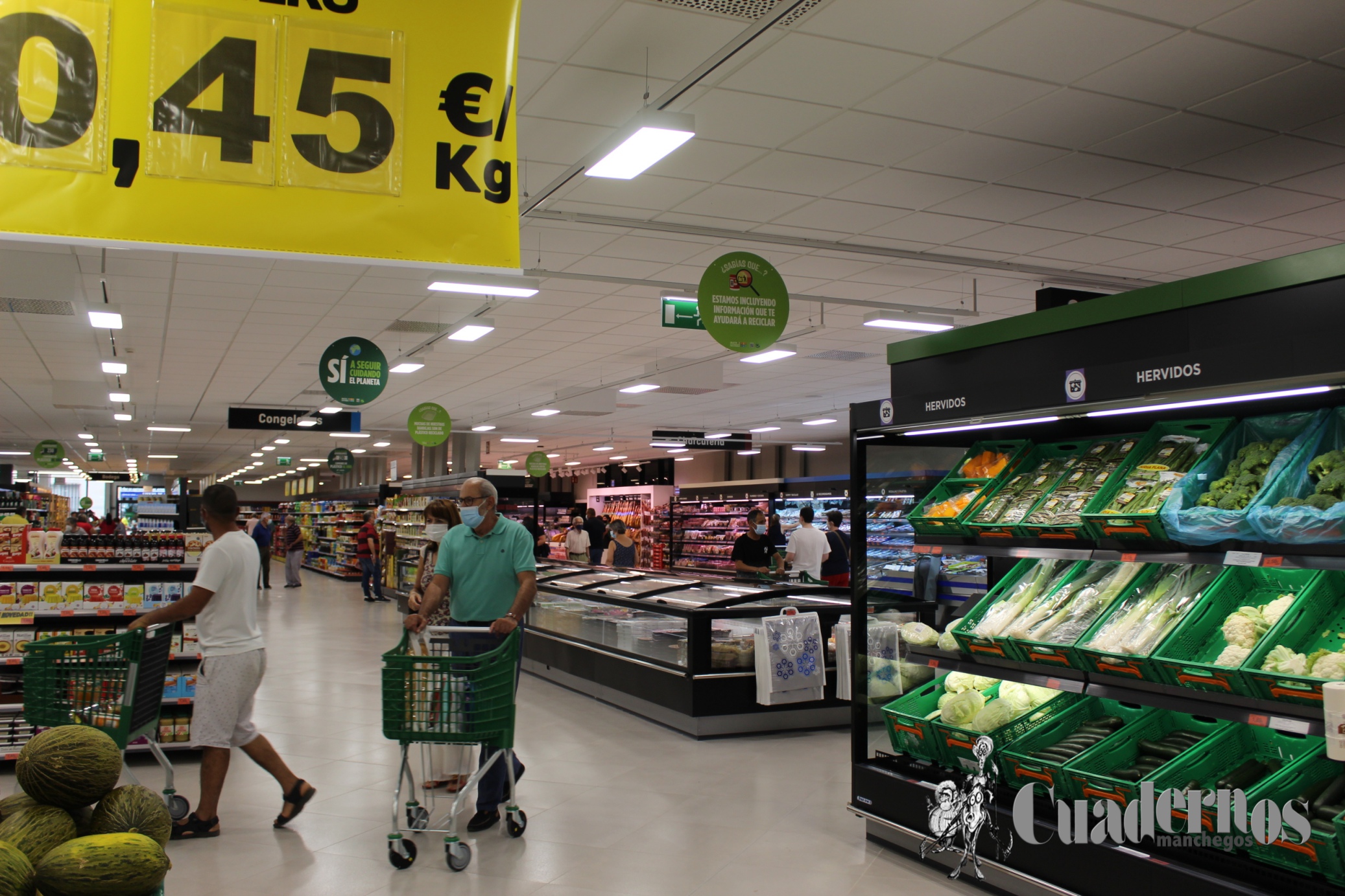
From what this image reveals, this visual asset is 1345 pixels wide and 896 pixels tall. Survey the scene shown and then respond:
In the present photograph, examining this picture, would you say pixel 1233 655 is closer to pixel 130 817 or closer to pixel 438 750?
pixel 130 817

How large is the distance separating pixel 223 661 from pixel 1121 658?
3.90 meters

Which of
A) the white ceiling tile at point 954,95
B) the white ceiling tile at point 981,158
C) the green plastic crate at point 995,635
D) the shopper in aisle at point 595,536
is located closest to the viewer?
the green plastic crate at point 995,635

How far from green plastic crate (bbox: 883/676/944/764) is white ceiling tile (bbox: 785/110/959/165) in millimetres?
3181

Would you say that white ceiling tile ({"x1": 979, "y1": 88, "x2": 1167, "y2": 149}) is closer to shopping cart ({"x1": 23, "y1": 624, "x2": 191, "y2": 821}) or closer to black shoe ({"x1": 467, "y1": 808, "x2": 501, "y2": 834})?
black shoe ({"x1": 467, "y1": 808, "x2": 501, "y2": 834})

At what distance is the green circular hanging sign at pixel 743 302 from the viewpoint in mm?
7156

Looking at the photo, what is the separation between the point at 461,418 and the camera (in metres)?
20.8

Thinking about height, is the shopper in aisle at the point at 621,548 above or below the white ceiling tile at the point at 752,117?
below

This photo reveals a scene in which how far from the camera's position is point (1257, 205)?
23.1 feet

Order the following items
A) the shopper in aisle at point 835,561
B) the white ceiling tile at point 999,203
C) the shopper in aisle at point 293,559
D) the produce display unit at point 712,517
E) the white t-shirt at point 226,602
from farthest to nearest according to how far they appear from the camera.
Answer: the produce display unit at point 712,517 < the shopper in aisle at point 293,559 < the shopper in aisle at point 835,561 < the white ceiling tile at point 999,203 < the white t-shirt at point 226,602

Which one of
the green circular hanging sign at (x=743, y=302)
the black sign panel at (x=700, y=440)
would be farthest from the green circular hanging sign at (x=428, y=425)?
the green circular hanging sign at (x=743, y=302)

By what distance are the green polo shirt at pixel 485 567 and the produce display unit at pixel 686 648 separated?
203 cm

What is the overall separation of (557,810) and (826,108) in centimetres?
410

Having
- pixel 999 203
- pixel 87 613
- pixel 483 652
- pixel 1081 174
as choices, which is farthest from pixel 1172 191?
pixel 87 613

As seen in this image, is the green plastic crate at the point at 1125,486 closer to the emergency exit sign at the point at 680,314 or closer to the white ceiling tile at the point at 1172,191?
the white ceiling tile at the point at 1172,191
